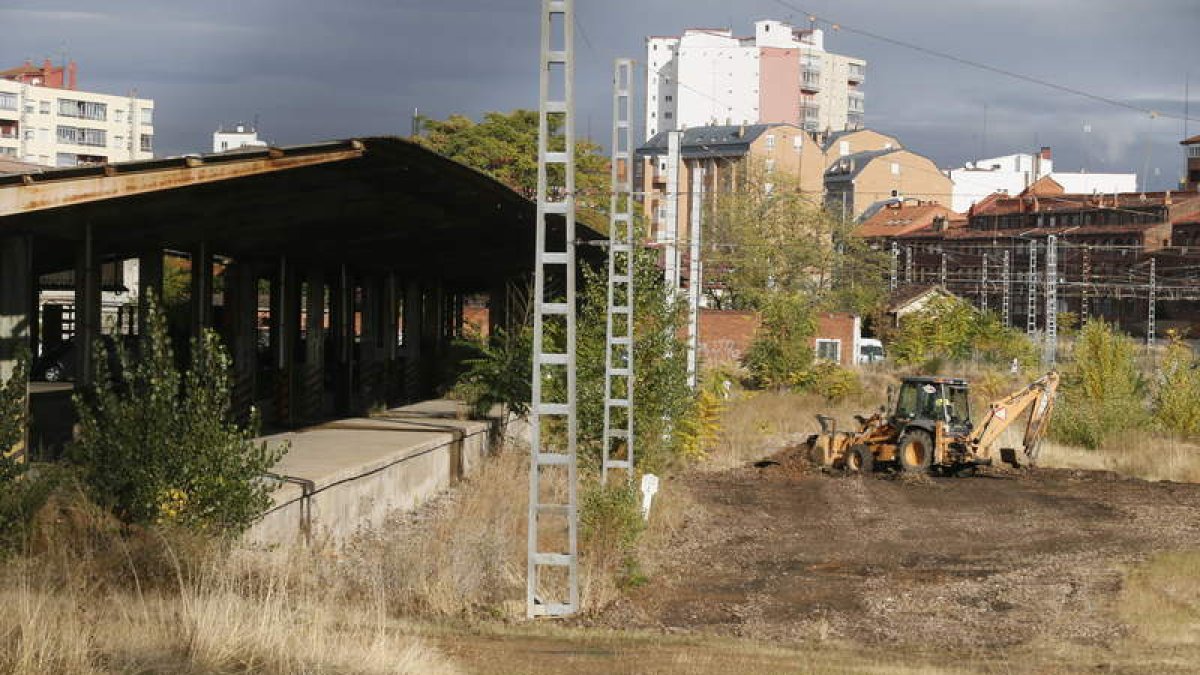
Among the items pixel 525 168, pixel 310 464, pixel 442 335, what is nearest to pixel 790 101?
pixel 525 168

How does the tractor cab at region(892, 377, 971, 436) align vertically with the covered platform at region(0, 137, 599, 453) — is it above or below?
below

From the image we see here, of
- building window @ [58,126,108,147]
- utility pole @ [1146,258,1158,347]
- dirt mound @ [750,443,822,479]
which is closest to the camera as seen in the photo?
dirt mound @ [750,443,822,479]

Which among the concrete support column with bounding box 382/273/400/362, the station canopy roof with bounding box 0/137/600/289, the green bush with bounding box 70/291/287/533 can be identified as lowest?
the green bush with bounding box 70/291/287/533

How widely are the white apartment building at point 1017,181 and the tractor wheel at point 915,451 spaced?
104 meters

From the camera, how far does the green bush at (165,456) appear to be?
14406 mm

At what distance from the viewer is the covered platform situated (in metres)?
16.7

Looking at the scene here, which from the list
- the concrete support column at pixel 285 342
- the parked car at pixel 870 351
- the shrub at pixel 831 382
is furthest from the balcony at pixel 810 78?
the concrete support column at pixel 285 342

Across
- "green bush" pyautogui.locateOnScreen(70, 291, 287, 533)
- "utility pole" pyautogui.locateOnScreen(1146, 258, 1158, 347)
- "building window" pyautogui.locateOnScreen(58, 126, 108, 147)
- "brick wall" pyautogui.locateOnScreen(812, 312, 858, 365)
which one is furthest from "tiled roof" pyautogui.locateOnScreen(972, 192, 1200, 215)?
"green bush" pyautogui.locateOnScreen(70, 291, 287, 533)

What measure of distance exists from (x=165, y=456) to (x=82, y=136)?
112m

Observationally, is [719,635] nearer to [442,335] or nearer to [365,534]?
[365,534]

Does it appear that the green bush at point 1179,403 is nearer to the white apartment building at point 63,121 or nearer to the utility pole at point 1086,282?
the utility pole at point 1086,282

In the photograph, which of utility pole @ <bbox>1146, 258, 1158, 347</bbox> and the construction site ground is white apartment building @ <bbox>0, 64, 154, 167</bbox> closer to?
utility pole @ <bbox>1146, 258, 1158, 347</bbox>

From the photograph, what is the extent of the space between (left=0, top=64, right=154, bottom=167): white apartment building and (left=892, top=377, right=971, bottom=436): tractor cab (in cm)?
8418

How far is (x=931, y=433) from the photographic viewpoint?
112 feet
